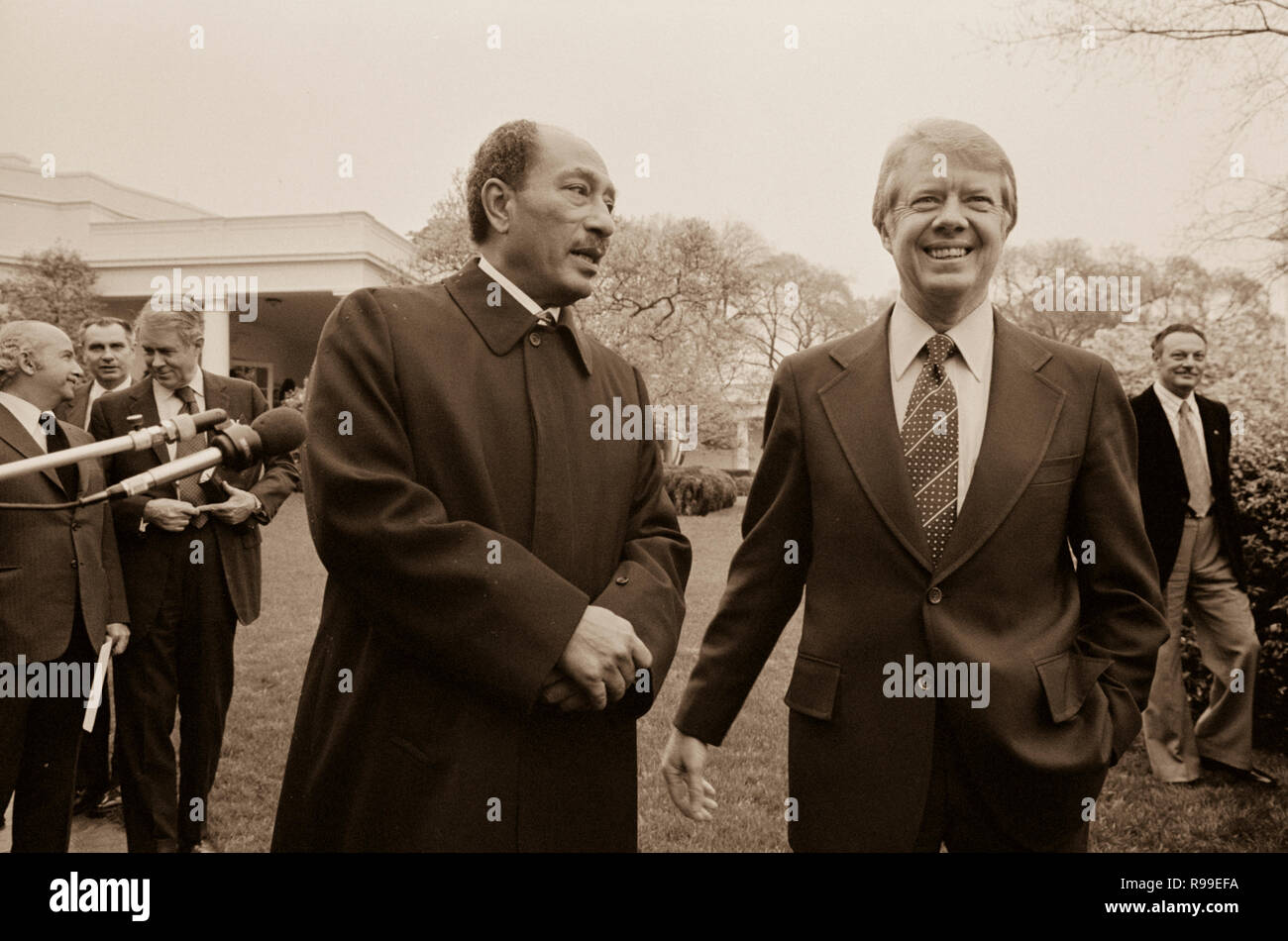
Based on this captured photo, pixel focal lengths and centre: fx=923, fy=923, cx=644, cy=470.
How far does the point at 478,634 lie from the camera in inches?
70.2

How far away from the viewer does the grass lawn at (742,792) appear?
3.76 metres

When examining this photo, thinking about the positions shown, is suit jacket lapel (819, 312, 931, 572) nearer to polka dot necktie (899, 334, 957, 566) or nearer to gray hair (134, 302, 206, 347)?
polka dot necktie (899, 334, 957, 566)

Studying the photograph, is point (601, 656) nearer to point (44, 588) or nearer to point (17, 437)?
point (44, 588)

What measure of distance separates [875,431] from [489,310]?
35.2 inches

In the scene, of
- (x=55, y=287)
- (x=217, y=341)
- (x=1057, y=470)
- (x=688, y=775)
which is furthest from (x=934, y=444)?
(x=217, y=341)

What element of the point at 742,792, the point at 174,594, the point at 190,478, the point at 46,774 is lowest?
the point at 742,792

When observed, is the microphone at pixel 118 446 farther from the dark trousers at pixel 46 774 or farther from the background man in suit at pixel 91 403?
the background man in suit at pixel 91 403

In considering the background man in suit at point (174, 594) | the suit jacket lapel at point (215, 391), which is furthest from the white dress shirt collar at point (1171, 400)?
the suit jacket lapel at point (215, 391)

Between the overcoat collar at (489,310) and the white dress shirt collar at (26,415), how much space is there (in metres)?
2.03

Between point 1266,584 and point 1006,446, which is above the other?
point 1006,446

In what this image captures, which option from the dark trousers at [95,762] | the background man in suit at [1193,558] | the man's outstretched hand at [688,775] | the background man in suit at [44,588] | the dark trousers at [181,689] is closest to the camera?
the man's outstretched hand at [688,775]

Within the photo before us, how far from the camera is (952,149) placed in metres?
1.92

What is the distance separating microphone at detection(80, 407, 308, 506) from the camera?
1475 mm
